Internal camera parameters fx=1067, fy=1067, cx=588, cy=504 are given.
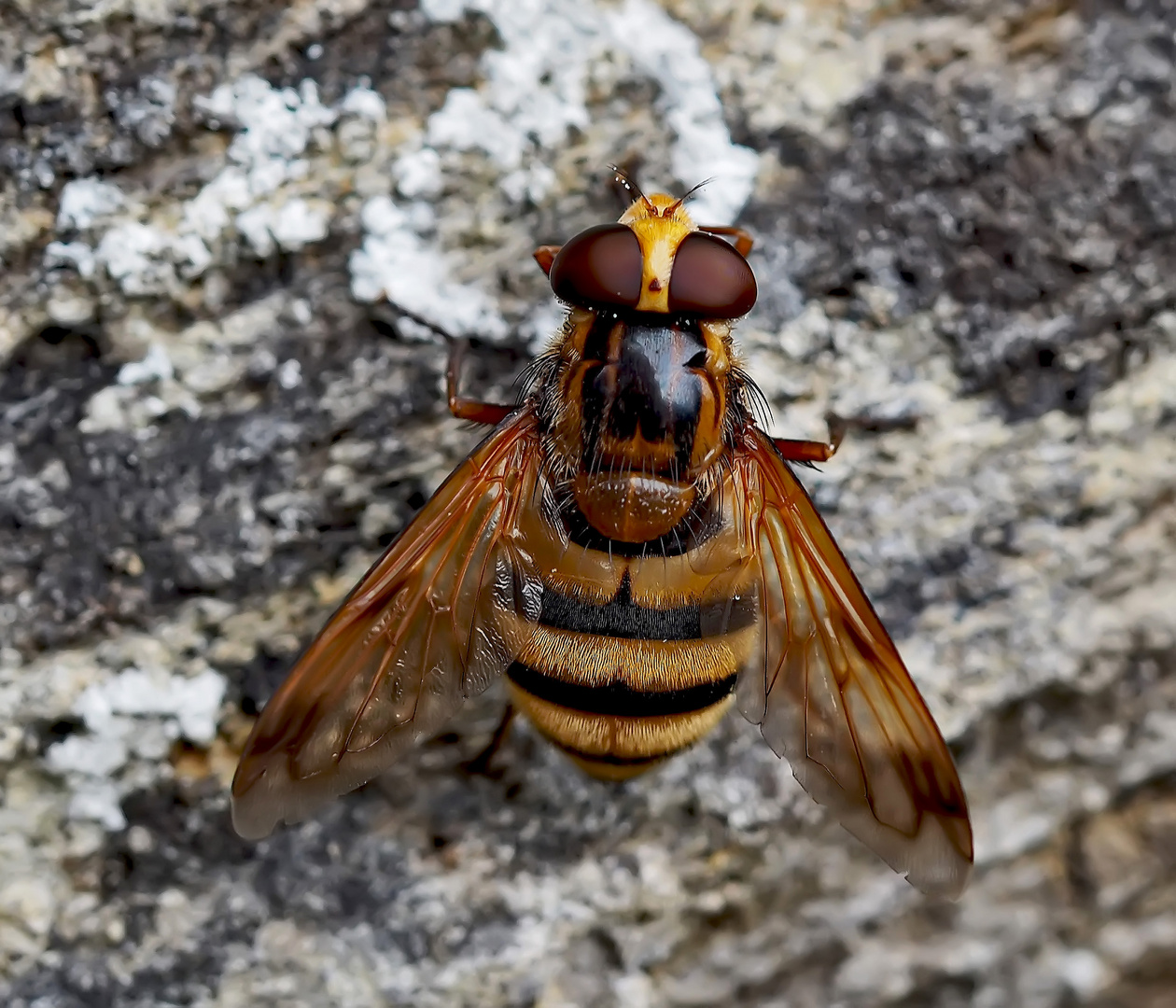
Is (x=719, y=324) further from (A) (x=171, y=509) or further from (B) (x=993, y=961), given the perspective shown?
(B) (x=993, y=961)

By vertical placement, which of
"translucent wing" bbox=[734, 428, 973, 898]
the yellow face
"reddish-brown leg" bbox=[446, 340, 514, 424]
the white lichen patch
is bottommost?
"translucent wing" bbox=[734, 428, 973, 898]

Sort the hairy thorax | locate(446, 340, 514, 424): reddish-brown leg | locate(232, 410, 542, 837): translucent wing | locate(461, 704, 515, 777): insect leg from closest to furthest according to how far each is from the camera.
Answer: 1. locate(232, 410, 542, 837): translucent wing
2. the hairy thorax
3. locate(446, 340, 514, 424): reddish-brown leg
4. locate(461, 704, 515, 777): insect leg

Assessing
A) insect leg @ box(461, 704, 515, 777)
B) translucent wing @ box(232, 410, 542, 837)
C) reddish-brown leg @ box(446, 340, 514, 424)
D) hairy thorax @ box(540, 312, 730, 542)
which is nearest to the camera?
translucent wing @ box(232, 410, 542, 837)

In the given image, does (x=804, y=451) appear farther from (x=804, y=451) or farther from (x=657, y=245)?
(x=657, y=245)

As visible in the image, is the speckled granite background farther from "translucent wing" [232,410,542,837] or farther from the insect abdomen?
the insect abdomen

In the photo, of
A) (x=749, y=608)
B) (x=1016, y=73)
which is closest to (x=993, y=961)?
(x=749, y=608)

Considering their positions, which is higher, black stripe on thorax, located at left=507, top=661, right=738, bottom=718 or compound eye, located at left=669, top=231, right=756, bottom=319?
compound eye, located at left=669, top=231, right=756, bottom=319

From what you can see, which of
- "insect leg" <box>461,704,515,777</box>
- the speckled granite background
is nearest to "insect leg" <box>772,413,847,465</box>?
the speckled granite background

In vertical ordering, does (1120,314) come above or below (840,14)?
below

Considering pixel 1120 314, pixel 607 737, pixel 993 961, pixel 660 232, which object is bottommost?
pixel 993 961
